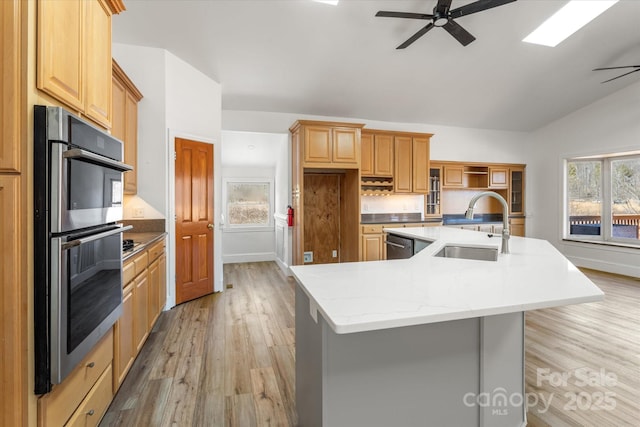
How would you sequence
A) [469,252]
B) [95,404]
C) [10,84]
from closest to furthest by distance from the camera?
[10,84] < [95,404] < [469,252]

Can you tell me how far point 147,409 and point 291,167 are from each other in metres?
3.87

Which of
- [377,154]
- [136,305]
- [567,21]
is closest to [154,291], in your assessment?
[136,305]

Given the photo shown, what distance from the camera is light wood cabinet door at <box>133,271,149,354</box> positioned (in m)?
2.19

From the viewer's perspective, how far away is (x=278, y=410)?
183 cm

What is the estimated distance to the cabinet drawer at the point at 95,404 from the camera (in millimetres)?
1347

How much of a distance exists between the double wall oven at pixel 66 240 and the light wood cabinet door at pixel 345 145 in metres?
3.61

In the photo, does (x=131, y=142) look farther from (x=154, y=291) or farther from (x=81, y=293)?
(x=81, y=293)

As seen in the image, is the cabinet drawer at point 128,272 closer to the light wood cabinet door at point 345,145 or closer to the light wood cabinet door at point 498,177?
the light wood cabinet door at point 345,145

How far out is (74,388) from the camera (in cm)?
129

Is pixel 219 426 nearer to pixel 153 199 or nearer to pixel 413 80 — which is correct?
pixel 153 199

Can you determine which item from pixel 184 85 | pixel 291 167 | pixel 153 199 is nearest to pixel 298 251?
pixel 291 167

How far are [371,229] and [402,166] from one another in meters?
1.28

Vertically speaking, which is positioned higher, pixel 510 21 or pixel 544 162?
pixel 510 21

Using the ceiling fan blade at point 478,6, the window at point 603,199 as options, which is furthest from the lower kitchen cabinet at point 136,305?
the window at point 603,199
